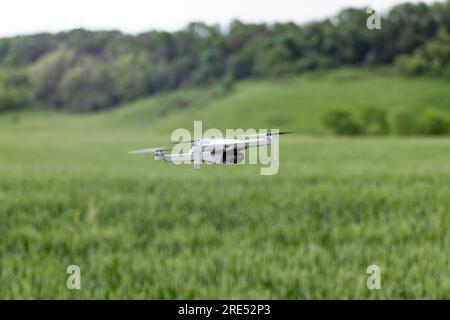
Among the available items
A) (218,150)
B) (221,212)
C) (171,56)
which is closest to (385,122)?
(221,212)

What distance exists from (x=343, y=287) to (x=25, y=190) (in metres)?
2.57

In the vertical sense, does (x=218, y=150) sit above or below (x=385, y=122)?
below

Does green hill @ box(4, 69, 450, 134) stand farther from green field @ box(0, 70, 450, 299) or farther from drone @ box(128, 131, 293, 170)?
drone @ box(128, 131, 293, 170)

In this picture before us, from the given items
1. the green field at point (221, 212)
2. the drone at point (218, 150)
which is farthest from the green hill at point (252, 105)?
the drone at point (218, 150)

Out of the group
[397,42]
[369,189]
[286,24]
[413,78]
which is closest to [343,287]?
[369,189]

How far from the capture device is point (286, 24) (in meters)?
2.01

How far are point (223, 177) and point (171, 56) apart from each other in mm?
869

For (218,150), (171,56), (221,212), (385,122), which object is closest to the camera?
(218,150)

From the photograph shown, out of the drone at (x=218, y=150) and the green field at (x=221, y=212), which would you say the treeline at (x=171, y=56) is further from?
the drone at (x=218, y=150)

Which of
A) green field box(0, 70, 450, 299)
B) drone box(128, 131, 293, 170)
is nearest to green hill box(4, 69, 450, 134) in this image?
green field box(0, 70, 450, 299)

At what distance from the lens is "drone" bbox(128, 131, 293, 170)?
3.60 ft

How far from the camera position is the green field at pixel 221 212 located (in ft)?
6.79

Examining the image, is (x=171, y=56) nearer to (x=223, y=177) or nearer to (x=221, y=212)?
(x=223, y=177)

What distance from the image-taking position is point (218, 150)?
1.12 metres
